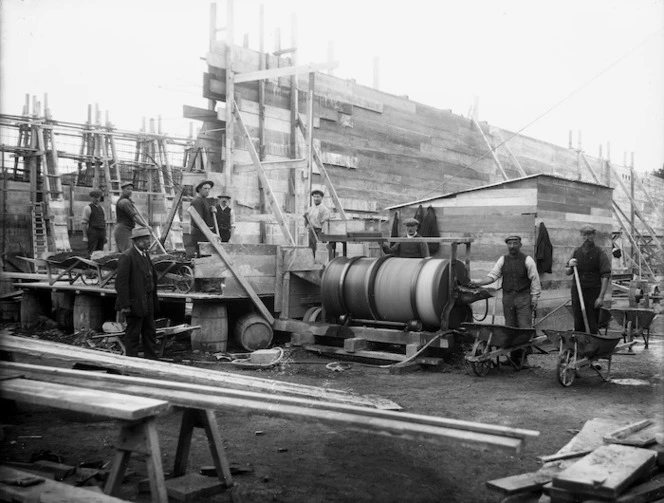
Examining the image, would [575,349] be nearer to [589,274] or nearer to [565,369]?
[565,369]

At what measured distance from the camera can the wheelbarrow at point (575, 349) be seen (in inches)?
362

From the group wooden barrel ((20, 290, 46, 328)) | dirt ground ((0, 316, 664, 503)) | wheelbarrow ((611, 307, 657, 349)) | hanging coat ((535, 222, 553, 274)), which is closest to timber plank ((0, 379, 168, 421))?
dirt ground ((0, 316, 664, 503))

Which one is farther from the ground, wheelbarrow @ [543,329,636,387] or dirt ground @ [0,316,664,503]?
wheelbarrow @ [543,329,636,387]

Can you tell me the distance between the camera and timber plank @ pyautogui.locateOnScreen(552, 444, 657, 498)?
4.55 meters

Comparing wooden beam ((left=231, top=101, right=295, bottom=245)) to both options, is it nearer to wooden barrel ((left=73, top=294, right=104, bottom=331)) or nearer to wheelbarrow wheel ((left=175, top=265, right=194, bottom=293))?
wheelbarrow wheel ((left=175, top=265, right=194, bottom=293))

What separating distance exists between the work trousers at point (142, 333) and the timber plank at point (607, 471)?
6.98m

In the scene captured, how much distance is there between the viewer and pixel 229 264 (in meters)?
12.5

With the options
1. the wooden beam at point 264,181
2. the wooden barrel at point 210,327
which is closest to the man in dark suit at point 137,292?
the wooden barrel at point 210,327

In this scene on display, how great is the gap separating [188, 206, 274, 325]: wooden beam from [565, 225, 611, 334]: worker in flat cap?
523 centimetres

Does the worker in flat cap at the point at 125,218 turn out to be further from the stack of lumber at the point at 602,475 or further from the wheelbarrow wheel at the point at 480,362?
the stack of lumber at the point at 602,475

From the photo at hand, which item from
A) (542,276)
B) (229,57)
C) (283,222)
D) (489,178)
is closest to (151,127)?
(489,178)

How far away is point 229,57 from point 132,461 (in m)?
11.2

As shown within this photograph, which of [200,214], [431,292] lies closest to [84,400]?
[431,292]

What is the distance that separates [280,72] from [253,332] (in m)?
5.77
